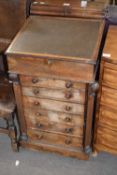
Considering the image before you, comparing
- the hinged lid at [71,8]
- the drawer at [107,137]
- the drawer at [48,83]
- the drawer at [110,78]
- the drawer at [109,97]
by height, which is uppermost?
the hinged lid at [71,8]

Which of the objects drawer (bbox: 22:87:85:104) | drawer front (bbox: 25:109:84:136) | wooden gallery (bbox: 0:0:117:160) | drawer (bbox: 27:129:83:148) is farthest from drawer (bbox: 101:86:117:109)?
drawer (bbox: 27:129:83:148)

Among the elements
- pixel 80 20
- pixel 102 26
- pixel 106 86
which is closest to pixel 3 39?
pixel 80 20

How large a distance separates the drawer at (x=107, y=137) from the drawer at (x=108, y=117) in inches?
1.6

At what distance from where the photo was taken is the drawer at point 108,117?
1487 mm

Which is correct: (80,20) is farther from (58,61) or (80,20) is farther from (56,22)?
(58,61)

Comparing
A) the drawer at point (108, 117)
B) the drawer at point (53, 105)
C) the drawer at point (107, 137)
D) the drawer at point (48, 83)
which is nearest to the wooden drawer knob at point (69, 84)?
the drawer at point (48, 83)

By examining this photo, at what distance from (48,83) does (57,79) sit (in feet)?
0.21

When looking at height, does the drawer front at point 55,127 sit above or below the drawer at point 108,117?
below

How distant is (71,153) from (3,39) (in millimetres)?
918

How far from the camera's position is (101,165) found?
1.74 metres

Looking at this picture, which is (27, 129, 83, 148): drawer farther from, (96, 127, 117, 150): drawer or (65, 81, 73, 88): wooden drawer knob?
(65, 81, 73, 88): wooden drawer knob

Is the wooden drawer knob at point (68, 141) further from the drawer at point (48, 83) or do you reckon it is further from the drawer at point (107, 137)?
the drawer at point (48, 83)

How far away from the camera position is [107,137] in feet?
5.30

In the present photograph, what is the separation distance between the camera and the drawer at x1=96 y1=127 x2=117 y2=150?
1.59 m
